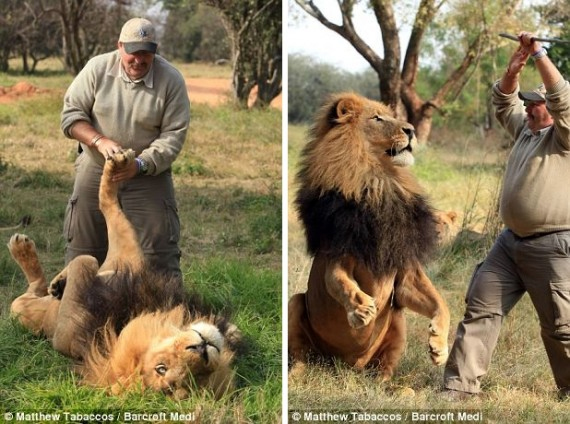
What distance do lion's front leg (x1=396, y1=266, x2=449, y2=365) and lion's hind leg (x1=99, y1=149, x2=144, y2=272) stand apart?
1.15 metres

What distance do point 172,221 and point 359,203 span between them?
1.02m

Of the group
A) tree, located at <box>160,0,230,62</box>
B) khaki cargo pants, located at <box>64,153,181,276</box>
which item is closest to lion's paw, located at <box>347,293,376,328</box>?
khaki cargo pants, located at <box>64,153,181,276</box>

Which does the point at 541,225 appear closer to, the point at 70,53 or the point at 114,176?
the point at 114,176

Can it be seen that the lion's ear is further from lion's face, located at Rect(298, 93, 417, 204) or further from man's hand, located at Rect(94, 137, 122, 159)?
man's hand, located at Rect(94, 137, 122, 159)

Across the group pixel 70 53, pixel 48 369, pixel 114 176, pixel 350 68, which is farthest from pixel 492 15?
pixel 48 369

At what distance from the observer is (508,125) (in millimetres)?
4266

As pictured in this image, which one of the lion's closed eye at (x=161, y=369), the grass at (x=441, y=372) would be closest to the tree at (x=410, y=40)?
the grass at (x=441, y=372)

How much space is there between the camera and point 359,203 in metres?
4.04

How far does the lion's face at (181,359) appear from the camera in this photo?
3.46 metres

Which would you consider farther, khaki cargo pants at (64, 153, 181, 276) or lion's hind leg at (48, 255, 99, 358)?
khaki cargo pants at (64, 153, 181, 276)

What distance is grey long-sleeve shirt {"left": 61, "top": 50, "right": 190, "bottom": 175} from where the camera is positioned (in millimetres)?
4309

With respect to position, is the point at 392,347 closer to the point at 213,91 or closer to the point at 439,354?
the point at 439,354

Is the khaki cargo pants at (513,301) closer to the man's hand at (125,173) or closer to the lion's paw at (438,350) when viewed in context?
the lion's paw at (438,350)

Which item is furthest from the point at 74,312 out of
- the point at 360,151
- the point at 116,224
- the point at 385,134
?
the point at 385,134
